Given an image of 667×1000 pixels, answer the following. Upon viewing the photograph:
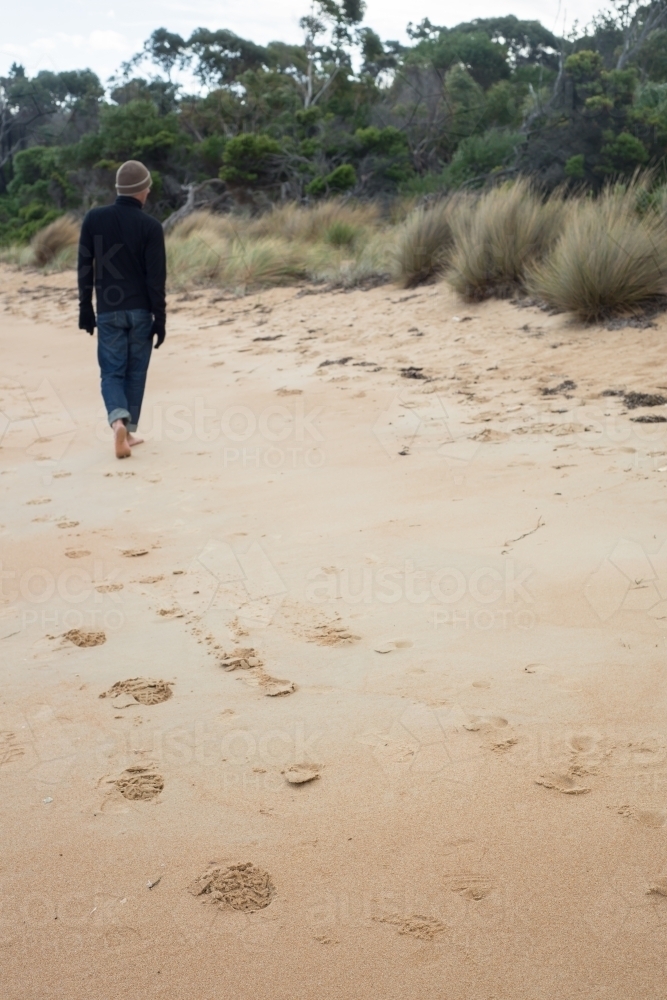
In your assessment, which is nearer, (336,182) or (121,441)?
(121,441)

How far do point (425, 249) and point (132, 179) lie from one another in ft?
16.4

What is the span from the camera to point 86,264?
554 centimetres

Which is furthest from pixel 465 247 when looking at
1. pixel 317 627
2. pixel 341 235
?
pixel 317 627

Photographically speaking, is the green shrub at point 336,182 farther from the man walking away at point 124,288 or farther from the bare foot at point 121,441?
the bare foot at point 121,441

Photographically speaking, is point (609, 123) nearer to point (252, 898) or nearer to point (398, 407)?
point (398, 407)

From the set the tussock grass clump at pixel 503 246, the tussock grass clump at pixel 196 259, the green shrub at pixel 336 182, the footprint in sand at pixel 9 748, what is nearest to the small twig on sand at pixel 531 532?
the footprint in sand at pixel 9 748

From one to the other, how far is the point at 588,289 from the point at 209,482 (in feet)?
12.7

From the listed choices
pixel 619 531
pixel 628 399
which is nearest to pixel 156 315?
pixel 628 399

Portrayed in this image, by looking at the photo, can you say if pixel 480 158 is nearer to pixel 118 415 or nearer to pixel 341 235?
pixel 341 235

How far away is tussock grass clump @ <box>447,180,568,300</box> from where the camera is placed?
8.58 m

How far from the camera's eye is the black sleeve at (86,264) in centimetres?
545

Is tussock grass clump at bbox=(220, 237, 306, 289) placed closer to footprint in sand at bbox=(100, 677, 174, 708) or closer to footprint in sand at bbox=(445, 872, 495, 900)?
footprint in sand at bbox=(100, 677, 174, 708)

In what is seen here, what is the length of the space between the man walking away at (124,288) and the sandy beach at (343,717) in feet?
1.44

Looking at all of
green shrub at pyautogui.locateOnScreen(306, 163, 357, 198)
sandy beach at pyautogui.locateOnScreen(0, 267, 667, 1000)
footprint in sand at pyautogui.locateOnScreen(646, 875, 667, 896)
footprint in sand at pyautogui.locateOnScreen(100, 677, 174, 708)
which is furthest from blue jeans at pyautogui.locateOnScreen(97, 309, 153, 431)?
green shrub at pyautogui.locateOnScreen(306, 163, 357, 198)
